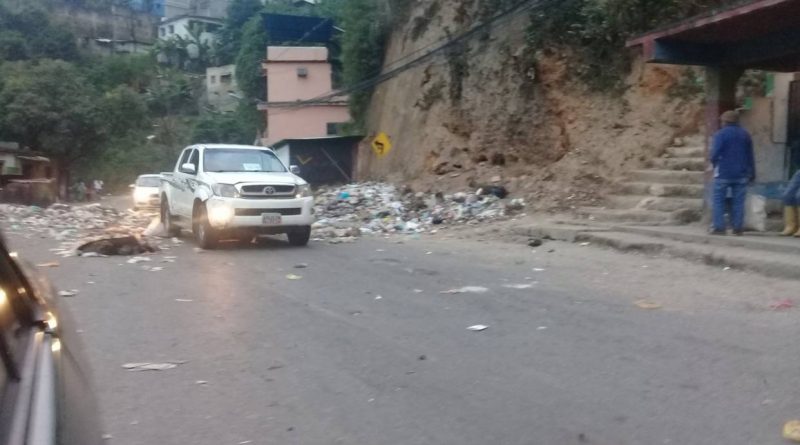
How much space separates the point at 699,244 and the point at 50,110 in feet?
128

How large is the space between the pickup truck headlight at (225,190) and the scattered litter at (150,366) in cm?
776

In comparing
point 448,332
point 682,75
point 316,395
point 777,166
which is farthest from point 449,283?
point 682,75

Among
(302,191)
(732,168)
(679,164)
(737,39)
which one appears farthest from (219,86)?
(732,168)

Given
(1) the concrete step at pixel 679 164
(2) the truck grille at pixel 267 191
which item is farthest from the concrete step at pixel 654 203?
(2) the truck grille at pixel 267 191

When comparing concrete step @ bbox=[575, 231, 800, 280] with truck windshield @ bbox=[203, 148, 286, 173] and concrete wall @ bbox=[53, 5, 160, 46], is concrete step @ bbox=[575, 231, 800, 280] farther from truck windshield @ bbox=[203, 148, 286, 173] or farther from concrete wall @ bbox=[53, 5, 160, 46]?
concrete wall @ bbox=[53, 5, 160, 46]

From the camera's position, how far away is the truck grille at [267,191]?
46.5 ft

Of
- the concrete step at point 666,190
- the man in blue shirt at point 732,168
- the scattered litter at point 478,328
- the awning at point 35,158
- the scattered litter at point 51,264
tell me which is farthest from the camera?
the awning at point 35,158

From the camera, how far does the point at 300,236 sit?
49.4ft

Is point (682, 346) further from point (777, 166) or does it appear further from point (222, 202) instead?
point (222, 202)

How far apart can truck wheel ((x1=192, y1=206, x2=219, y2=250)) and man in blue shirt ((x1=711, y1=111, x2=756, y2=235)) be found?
318 inches

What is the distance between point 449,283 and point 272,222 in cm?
490

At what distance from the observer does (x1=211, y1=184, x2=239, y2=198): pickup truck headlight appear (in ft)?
46.2

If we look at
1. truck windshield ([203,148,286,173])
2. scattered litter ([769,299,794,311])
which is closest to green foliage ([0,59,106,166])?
truck windshield ([203,148,286,173])

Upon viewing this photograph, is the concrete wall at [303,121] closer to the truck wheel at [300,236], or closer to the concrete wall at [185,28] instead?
the truck wheel at [300,236]
